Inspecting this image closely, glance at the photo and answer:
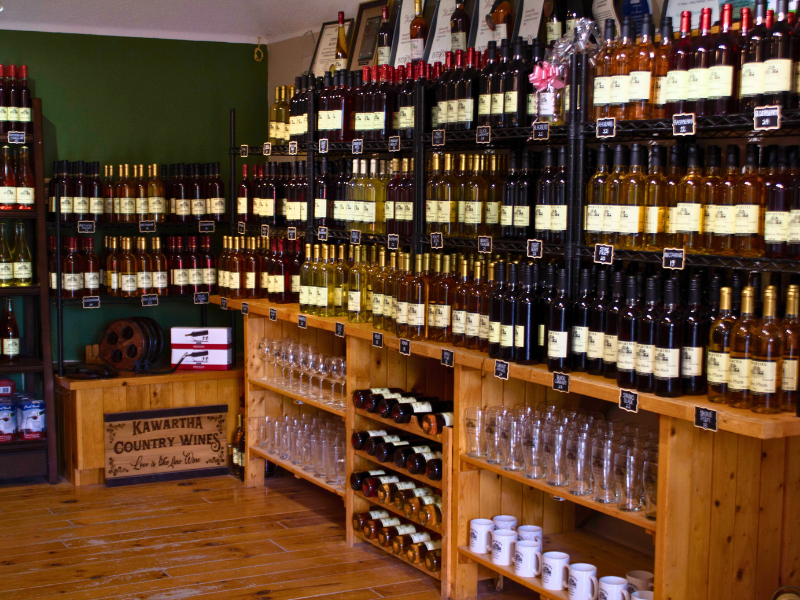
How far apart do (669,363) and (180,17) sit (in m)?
4.30

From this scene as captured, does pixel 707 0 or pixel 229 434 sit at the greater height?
pixel 707 0

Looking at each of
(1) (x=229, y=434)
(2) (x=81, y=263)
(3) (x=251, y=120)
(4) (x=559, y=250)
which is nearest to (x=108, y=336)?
(2) (x=81, y=263)

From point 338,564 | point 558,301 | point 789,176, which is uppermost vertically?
point 789,176

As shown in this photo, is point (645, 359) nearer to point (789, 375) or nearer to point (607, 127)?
point (789, 375)

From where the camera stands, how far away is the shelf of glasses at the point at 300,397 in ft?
13.8

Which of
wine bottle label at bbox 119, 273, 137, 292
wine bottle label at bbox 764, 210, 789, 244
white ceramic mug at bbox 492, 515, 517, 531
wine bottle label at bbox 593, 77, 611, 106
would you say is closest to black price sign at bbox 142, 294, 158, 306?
wine bottle label at bbox 119, 273, 137, 292

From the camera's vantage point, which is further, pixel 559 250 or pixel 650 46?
pixel 559 250

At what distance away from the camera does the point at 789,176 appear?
8.25 ft

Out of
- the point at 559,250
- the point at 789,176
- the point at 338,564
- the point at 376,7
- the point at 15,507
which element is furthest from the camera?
the point at 376,7

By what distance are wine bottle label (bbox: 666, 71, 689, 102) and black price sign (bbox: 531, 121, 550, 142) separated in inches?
19.5

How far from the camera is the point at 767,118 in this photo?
2.45 metres

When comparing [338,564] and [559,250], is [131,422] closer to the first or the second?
[338,564]

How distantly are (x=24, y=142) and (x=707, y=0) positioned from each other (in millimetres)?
3652

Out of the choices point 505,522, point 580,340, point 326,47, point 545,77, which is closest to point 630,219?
point 580,340
